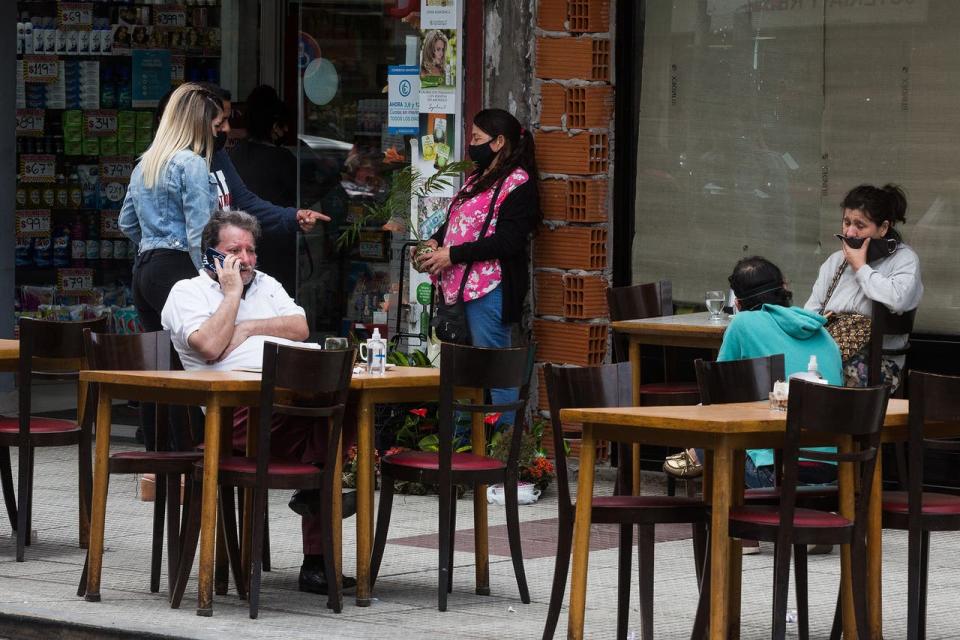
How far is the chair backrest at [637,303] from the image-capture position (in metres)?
10.4

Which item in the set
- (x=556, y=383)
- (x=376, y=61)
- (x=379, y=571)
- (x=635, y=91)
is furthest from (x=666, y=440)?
(x=376, y=61)

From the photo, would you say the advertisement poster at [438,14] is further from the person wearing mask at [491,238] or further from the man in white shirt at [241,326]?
the man in white shirt at [241,326]

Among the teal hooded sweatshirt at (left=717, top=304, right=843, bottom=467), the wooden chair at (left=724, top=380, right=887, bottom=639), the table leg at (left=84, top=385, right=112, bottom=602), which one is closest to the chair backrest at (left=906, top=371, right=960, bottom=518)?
the wooden chair at (left=724, top=380, right=887, bottom=639)

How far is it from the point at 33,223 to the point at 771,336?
25.8 ft

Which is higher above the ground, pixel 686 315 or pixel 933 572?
pixel 686 315

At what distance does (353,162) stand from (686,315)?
276 cm

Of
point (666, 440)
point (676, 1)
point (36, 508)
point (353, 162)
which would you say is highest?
point (676, 1)

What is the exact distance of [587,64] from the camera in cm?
1141

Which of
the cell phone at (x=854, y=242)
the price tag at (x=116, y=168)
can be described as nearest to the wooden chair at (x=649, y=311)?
the cell phone at (x=854, y=242)

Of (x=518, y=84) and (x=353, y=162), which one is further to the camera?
(x=353, y=162)

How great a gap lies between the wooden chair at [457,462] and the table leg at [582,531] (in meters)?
1.19

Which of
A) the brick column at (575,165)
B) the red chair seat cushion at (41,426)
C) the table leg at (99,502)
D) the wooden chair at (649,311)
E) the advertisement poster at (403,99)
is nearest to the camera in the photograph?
the table leg at (99,502)

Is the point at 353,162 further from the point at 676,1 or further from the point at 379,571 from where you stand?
the point at 379,571

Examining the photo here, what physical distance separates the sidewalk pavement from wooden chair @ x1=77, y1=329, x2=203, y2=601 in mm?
156
